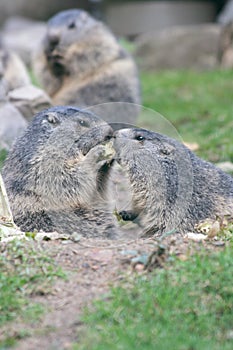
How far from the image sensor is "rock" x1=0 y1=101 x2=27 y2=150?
29.4 ft

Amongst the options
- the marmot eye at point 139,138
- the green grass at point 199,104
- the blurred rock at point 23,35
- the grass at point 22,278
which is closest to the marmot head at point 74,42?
the green grass at point 199,104

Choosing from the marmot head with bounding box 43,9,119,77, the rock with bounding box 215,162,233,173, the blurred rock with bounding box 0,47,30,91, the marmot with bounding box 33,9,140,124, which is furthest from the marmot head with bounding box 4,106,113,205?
the blurred rock with bounding box 0,47,30,91

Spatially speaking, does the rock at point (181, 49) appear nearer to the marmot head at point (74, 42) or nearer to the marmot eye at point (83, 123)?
the marmot head at point (74, 42)

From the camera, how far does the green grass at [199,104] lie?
33.4ft

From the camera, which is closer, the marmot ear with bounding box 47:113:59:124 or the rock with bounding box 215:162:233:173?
the marmot ear with bounding box 47:113:59:124

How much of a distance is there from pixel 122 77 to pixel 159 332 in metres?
7.62

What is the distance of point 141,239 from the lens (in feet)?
18.8

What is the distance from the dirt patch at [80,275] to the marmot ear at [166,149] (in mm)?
880

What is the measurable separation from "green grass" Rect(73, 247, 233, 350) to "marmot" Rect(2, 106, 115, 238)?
51.2 inches

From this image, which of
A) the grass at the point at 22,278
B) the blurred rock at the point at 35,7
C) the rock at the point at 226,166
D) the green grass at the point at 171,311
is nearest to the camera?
the green grass at the point at 171,311

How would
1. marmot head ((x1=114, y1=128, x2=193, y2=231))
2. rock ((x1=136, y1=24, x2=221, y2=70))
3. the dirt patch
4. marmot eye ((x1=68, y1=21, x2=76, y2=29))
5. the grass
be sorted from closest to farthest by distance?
the dirt patch, the grass, marmot head ((x1=114, y1=128, x2=193, y2=231)), marmot eye ((x1=68, y1=21, x2=76, y2=29)), rock ((x1=136, y1=24, x2=221, y2=70))

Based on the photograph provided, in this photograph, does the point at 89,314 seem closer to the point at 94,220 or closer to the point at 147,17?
the point at 94,220

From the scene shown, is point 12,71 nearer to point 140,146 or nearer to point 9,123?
point 9,123

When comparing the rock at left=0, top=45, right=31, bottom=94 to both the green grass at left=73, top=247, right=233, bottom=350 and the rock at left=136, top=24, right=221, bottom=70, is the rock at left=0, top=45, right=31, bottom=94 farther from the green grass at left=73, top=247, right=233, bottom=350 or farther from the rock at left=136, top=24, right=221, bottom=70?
the green grass at left=73, top=247, right=233, bottom=350
